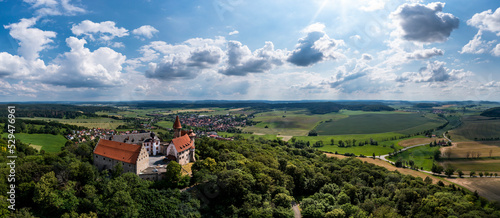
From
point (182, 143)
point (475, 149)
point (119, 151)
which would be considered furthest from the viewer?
point (182, 143)

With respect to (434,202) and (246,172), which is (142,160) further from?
(434,202)

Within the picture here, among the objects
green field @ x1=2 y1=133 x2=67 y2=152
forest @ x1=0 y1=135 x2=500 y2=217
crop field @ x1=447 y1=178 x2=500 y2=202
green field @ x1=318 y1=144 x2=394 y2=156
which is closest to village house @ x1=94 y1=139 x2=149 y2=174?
forest @ x1=0 y1=135 x2=500 y2=217

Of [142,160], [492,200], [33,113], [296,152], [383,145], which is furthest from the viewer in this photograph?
[33,113]

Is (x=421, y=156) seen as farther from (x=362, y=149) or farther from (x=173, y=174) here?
(x=173, y=174)

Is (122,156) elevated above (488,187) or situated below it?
above

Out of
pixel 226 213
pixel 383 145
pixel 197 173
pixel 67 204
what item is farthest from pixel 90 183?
pixel 383 145

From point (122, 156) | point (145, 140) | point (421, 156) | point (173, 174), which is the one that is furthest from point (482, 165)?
point (145, 140)

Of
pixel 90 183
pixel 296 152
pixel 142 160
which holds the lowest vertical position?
pixel 296 152
